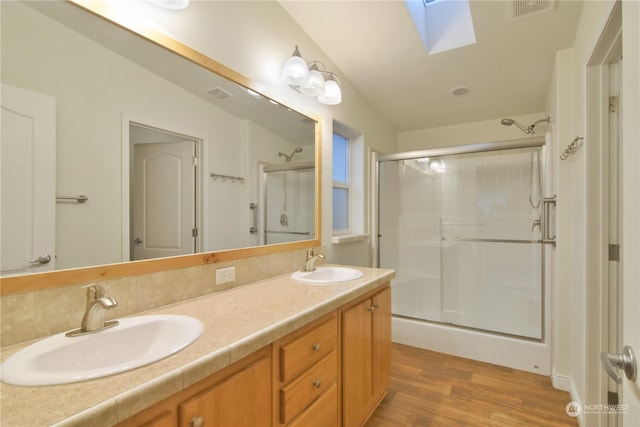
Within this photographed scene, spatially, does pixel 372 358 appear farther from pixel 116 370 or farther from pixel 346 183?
pixel 346 183

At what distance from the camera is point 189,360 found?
74 cm

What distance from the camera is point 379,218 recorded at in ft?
10.5

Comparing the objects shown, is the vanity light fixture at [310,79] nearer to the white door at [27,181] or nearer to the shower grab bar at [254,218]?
the shower grab bar at [254,218]

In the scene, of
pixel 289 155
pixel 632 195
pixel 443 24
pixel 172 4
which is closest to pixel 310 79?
pixel 289 155

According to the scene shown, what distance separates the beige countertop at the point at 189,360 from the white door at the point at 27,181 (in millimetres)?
252

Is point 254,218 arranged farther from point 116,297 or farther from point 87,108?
point 87,108

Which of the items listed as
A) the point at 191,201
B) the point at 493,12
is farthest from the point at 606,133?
the point at 191,201

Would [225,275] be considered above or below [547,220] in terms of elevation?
below

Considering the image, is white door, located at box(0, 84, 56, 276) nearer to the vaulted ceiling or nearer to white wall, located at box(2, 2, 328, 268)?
white wall, located at box(2, 2, 328, 268)

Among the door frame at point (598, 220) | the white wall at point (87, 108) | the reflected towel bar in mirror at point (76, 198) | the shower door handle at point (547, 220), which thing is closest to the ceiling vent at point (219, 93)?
the white wall at point (87, 108)

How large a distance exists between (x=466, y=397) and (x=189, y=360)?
205 cm

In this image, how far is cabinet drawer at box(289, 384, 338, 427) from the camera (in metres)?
1.14

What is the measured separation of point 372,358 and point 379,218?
173 cm

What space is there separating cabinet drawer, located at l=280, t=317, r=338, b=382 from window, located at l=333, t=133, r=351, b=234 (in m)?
1.38
